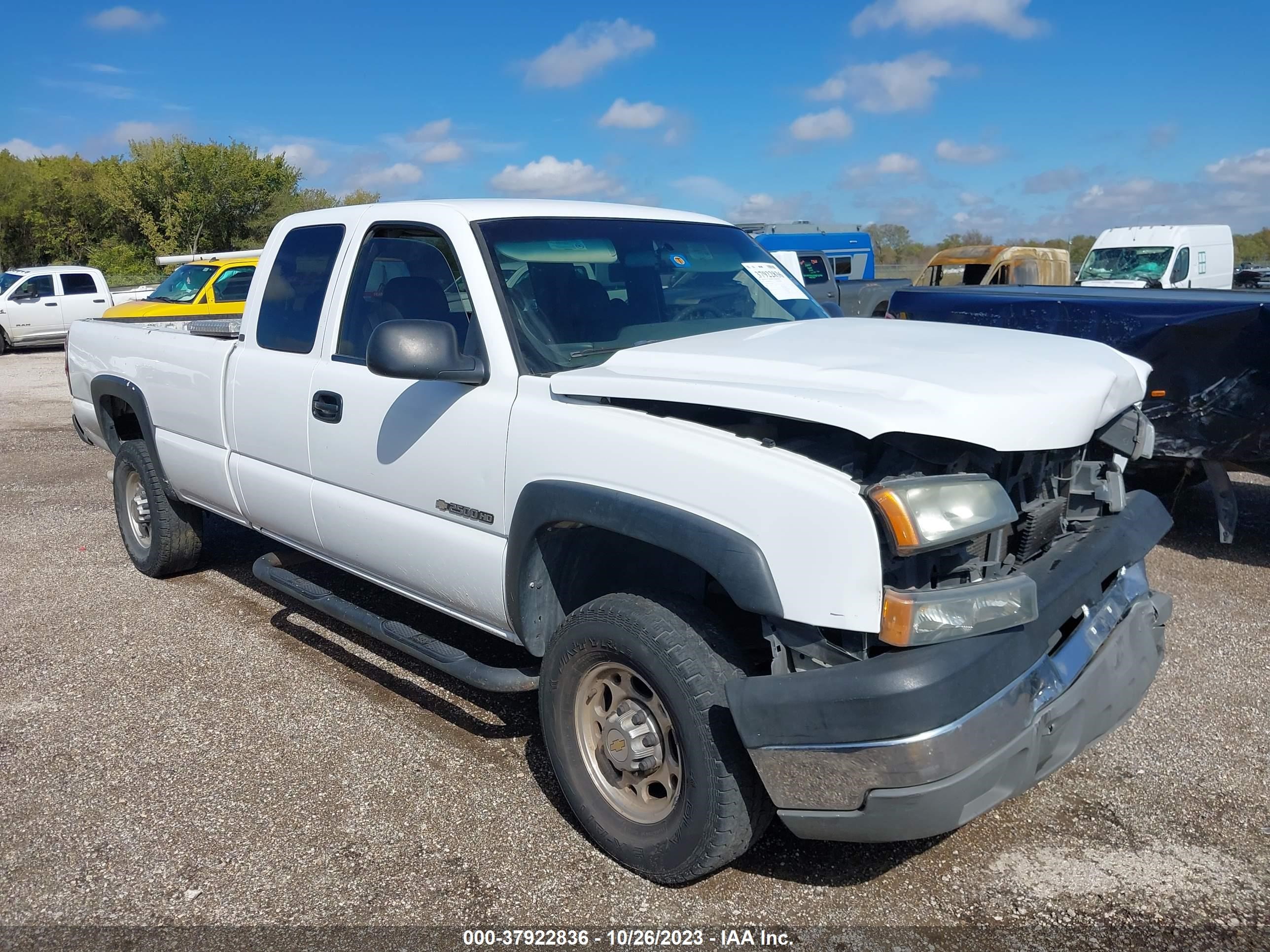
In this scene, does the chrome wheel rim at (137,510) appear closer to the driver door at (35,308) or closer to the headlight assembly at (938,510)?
the headlight assembly at (938,510)

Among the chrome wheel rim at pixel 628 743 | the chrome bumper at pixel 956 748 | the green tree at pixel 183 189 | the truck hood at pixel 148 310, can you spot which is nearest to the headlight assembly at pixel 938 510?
the chrome bumper at pixel 956 748

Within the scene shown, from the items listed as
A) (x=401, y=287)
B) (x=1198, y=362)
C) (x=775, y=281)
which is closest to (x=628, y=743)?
(x=401, y=287)

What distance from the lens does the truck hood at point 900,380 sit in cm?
251

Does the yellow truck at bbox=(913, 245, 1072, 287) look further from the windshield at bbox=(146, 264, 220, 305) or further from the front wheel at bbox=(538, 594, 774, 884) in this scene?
the front wheel at bbox=(538, 594, 774, 884)

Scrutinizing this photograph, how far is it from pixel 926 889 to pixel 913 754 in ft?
2.85

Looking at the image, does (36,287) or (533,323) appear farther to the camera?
(36,287)

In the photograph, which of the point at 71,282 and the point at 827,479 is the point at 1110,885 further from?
the point at 71,282

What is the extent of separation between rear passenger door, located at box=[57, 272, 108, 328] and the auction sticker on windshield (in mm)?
20455

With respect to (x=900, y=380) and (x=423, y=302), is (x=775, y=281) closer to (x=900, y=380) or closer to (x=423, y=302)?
(x=423, y=302)

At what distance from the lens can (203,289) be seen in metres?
15.5

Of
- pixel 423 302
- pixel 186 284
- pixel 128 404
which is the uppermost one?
pixel 423 302

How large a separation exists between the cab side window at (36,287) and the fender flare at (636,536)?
2183 centimetres

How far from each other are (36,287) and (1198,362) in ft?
72.5

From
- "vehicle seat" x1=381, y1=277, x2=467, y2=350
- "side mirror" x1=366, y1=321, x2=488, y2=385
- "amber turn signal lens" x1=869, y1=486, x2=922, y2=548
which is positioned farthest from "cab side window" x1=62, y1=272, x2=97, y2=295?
"amber turn signal lens" x1=869, y1=486, x2=922, y2=548
